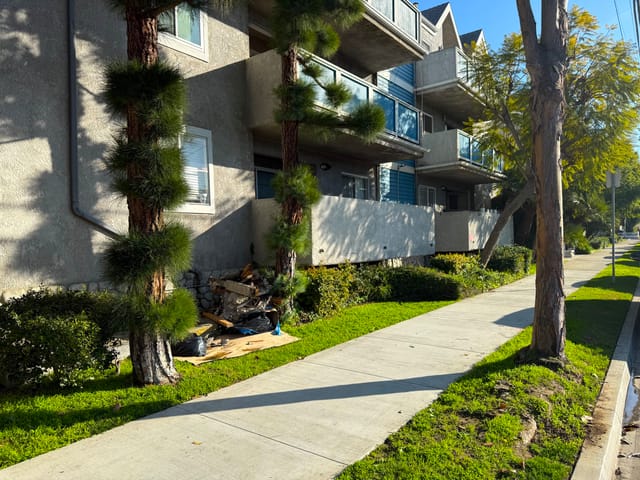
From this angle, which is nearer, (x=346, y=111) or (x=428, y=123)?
(x=346, y=111)

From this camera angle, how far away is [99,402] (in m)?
4.37

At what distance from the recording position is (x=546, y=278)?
208 inches

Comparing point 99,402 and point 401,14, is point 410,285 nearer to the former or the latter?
point 401,14

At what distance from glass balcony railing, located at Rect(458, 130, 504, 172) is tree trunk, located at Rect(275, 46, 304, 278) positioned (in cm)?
948

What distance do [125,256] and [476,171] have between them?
617 inches

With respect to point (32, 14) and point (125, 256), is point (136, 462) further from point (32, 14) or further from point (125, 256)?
point (32, 14)

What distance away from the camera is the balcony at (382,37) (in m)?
11.1

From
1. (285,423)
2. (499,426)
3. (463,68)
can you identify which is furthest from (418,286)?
(463,68)

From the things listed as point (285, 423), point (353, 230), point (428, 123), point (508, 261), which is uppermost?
point (428, 123)

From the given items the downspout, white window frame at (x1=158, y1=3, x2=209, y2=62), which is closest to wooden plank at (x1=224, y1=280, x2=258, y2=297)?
the downspout

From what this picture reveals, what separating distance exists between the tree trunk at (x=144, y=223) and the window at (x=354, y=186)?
27.4 feet

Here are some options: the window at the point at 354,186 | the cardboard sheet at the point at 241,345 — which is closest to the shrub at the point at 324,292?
the cardboard sheet at the point at 241,345

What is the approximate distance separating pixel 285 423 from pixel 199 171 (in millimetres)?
5792

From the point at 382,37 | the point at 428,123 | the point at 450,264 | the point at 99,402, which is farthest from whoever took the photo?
the point at 428,123
